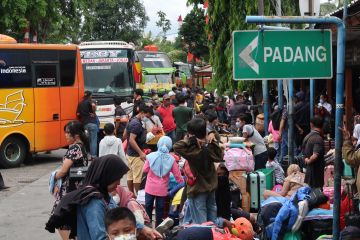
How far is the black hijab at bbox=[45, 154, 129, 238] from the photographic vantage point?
466 centimetres

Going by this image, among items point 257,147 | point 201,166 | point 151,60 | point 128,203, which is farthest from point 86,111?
point 151,60

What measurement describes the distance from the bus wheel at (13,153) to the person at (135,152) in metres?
6.87

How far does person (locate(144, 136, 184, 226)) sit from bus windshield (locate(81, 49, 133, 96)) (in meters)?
12.5

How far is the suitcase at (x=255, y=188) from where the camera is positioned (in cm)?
974

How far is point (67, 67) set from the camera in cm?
1816

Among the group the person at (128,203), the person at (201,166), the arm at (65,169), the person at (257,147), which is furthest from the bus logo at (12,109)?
the person at (128,203)

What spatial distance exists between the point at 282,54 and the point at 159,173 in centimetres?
394

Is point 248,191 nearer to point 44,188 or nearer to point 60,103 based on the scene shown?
point 44,188

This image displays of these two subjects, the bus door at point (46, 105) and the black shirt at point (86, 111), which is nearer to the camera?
the bus door at point (46, 105)

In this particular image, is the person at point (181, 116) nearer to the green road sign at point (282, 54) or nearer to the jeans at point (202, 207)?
the jeans at point (202, 207)

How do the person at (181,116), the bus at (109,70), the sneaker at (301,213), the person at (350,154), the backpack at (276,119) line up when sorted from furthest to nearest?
the bus at (109,70)
the person at (181,116)
the backpack at (276,119)
the sneaker at (301,213)
the person at (350,154)

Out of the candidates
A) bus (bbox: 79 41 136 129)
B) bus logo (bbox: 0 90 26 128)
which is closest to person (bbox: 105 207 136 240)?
bus logo (bbox: 0 90 26 128)

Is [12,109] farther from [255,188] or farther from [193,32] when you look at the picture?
[193,32]

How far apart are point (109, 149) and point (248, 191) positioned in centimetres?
232
